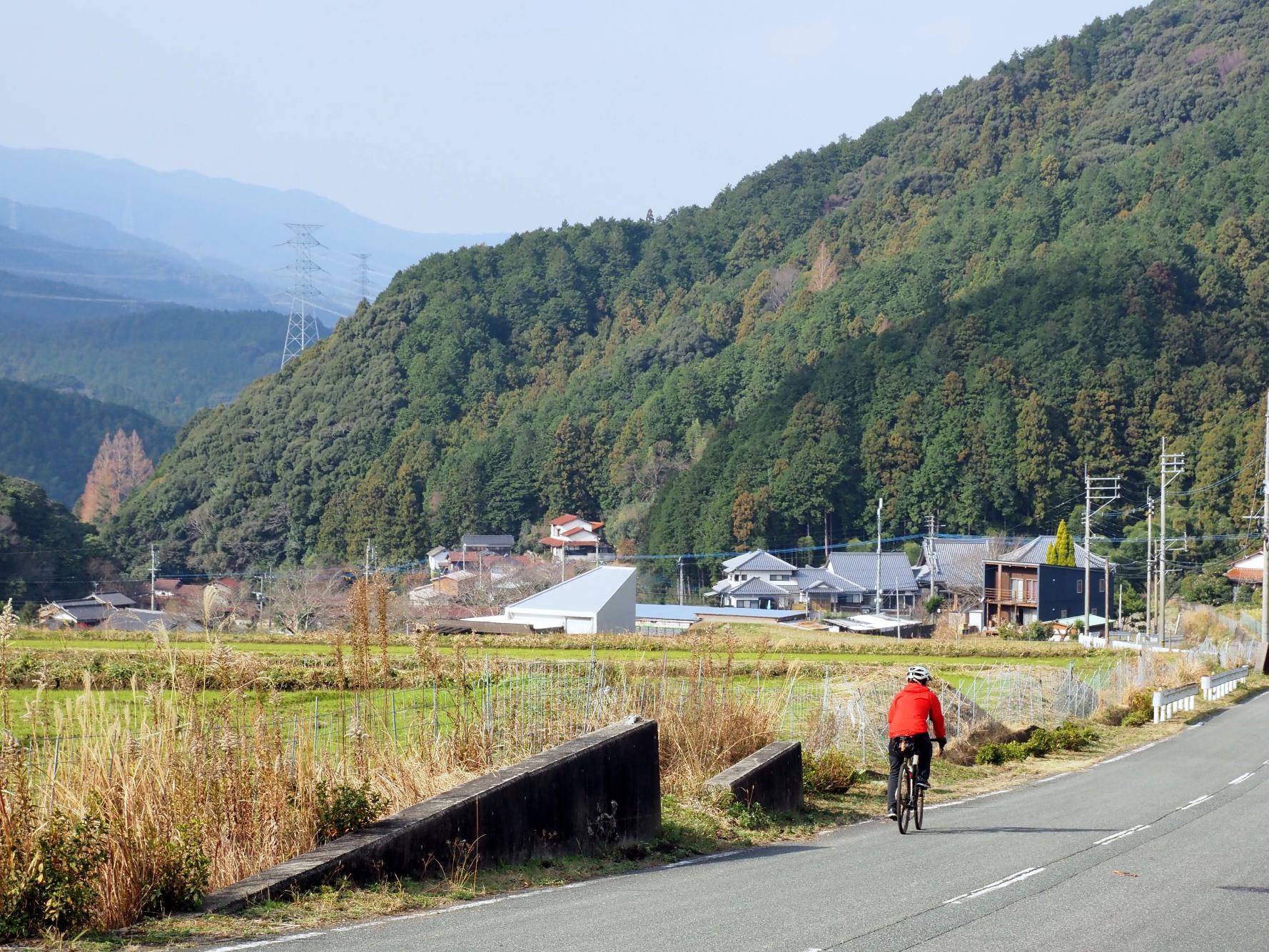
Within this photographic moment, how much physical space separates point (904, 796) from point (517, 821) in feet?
Result: 15.0

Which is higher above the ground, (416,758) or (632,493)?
(632,493)

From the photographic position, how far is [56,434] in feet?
554

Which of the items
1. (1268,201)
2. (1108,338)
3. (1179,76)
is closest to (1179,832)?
(1108,338)

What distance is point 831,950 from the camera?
706 centimetres

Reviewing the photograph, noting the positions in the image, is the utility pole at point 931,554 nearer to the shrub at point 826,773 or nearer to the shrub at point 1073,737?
the shrub at point 1073,737

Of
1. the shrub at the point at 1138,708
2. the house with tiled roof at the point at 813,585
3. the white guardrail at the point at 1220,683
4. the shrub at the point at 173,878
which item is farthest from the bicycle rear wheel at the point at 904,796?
the house with tiled roof at the point at 813,585

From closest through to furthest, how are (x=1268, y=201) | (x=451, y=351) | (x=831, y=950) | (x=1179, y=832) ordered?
1. (x=831, y=950)
2. (x=1179, y=832)
3. (x=1268, y=201)
4. (x=451, y=351)

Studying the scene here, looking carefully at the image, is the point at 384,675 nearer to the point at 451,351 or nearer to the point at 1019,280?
the point at 1019,280

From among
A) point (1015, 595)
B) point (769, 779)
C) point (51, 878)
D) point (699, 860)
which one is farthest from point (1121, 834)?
point (1015, 595)

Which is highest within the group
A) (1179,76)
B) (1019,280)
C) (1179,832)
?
(1179,76)

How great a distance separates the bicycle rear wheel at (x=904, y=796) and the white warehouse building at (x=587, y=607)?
1376 inches

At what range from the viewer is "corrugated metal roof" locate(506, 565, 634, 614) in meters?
49.4

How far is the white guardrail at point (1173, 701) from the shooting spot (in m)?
27.9

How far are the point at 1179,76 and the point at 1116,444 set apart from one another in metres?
70.4
